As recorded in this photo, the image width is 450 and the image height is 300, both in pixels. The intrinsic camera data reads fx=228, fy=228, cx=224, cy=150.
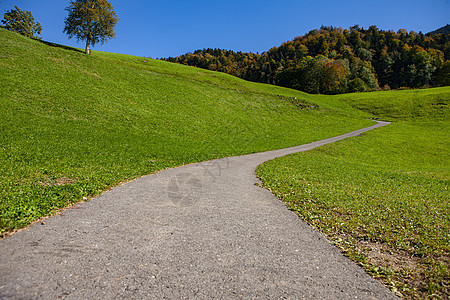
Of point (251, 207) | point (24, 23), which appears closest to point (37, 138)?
point (251, 207)

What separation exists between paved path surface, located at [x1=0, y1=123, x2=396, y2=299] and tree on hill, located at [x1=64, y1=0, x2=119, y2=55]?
61.7 m

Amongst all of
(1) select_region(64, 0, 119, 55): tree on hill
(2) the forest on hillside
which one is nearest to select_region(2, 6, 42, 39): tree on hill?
(1) select_region(64, 0, 119, 55): tree on hill

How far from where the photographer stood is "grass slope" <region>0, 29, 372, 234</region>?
11.7 meters

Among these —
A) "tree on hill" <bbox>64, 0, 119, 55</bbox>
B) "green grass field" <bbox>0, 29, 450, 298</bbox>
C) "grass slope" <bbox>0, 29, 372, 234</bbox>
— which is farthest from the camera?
"tree on hill" <bbox>64, 0, 119, 55</bbox>

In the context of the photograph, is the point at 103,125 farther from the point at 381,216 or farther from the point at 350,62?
the point at 350,62

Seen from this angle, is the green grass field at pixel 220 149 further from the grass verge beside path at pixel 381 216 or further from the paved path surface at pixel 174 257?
the paved path surface at pixel 174 257

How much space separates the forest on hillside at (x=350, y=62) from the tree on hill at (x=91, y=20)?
262 feet

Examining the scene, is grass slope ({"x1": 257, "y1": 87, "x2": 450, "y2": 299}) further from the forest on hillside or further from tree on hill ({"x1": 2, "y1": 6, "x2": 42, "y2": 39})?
tree on hill ({"x1": 2, "y1": 6, "x2": 42, "y2": 39})

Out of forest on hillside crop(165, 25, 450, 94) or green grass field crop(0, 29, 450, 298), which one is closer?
green grass field crop(0, 29, 450, 298)

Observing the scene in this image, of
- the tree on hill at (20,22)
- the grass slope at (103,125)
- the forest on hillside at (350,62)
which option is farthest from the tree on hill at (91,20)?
the forest on hillside at (350,62)

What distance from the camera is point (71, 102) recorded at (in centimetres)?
2933

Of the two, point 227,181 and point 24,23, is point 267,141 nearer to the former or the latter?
point 227,181

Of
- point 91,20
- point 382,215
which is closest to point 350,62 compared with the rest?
point 91,20

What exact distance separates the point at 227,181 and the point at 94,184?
7.82 metres
